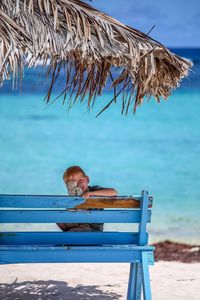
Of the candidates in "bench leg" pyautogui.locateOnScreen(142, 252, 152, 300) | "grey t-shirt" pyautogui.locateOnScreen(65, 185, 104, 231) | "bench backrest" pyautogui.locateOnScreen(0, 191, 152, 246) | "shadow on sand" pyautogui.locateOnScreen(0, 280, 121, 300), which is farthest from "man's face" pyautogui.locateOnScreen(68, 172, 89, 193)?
"shadow on sand" pyautogui.locateOnScreen(0, 280, 121, 300)

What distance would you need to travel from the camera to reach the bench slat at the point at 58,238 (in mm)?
4832

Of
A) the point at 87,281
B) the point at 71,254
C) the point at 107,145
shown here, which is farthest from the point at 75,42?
the point at 107,145

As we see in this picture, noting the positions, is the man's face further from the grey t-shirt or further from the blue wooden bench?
the blue wooden bench

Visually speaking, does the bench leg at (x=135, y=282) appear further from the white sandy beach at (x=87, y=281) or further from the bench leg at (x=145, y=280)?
the white sandy beach at (x=87, y=281)

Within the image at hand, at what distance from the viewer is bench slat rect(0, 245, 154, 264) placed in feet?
15.4

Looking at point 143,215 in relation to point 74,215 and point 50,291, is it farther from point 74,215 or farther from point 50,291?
point 50,291

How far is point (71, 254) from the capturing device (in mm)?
4766

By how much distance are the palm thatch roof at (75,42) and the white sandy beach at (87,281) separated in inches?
58.7

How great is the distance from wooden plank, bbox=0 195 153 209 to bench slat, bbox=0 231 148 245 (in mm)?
179

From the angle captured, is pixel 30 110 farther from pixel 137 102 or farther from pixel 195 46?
pixel 137 102

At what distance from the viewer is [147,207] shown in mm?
4859

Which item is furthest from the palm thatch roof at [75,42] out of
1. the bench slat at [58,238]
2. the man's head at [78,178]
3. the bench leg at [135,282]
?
the bench leg at [135,282]

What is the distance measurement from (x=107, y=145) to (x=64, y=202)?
34.5ft

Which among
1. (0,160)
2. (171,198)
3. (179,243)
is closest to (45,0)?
(179,243)
